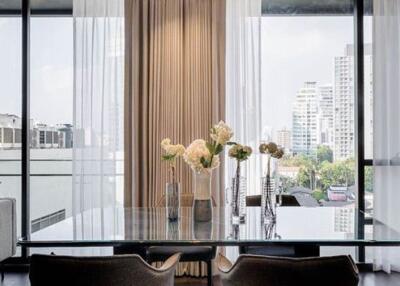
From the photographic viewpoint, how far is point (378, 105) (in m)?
3.96

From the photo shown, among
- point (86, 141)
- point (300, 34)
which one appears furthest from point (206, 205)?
point (300, 34)

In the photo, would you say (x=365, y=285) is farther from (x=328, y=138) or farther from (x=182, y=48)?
(x=182, y=48)

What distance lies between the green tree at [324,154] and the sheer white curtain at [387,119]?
1.42 ft

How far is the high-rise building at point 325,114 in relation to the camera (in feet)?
13.9

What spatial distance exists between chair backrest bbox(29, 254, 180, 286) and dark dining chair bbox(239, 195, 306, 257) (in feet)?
3.13

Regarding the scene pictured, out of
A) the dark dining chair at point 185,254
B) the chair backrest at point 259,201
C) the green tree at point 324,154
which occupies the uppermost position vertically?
the green tree at point 324,154

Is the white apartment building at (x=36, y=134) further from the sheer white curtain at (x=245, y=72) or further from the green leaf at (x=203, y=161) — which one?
the green leaf at (x=203, y=161)

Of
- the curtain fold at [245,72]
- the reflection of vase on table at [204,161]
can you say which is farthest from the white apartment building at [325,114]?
the reflection of vase on table at [204,161]

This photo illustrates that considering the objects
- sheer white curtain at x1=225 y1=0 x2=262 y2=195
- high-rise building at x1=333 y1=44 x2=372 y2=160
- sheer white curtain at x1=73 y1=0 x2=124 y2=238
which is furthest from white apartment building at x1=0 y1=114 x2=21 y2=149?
high-rise building at x1=333 y1=44 x2=372 y2=160

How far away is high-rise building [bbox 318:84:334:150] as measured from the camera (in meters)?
4.22

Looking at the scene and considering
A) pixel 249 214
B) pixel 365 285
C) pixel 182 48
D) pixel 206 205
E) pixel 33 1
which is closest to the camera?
pixel 206 205

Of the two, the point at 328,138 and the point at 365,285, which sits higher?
the point at 328,138

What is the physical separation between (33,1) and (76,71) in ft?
3.09

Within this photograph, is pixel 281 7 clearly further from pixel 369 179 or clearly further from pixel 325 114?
pixel 369 179
